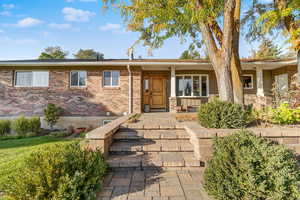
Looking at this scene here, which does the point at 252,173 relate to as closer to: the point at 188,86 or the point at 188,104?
the point at 188,104

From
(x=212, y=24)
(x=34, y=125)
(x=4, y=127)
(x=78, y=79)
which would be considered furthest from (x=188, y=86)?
(x=4, y=127)

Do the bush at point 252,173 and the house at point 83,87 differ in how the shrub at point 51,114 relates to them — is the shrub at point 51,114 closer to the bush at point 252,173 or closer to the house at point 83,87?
the house at point 83,87

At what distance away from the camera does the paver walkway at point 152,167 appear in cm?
205

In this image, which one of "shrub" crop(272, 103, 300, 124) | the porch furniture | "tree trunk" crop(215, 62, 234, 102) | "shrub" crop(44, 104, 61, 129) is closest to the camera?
"shrub" crop(272, 103, 300, 124)

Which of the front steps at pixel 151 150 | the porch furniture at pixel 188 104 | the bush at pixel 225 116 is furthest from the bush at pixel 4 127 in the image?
the bush at pixel 225 116

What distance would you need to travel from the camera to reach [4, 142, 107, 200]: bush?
173 centimetres

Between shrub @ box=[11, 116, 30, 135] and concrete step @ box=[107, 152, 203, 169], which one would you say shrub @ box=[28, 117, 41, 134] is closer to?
shrub @ box=[11, 116, 30, 135]

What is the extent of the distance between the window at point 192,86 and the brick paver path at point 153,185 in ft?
22.1

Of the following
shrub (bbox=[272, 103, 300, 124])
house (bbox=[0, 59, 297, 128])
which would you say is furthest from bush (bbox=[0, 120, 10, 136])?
shrub (bbox=[272, 103, 300, 124])

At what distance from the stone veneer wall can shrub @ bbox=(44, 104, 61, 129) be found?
35 cm

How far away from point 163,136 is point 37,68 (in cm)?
845

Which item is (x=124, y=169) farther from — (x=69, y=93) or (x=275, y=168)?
(x=69, y=93)

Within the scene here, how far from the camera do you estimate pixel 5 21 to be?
1041cm

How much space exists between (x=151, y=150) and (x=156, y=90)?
664 centimetres
